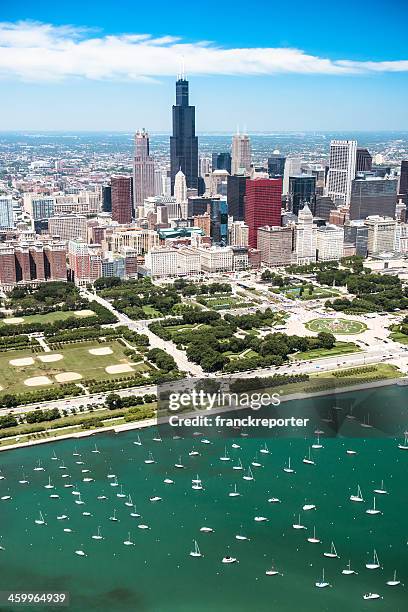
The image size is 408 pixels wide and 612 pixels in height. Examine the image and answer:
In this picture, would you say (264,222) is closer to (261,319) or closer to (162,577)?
(261,319)

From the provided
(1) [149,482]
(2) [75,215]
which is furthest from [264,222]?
(1) [149,482]

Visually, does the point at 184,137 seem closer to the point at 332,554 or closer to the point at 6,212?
the point at 6,212

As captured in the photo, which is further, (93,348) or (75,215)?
(75,215)

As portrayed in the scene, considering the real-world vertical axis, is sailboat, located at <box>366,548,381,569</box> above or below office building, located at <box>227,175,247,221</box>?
below

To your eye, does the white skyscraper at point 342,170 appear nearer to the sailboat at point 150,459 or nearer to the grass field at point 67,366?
the grass field at point 67,366

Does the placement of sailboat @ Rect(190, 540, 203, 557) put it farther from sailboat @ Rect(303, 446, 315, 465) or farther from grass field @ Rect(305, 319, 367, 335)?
grass field @ Rect(305, 319, 367, 335)

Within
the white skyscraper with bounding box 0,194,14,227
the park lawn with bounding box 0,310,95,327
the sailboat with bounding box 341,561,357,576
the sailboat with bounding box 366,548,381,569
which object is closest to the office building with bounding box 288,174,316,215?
the white skyscraper with bounding box 0,194,14,227

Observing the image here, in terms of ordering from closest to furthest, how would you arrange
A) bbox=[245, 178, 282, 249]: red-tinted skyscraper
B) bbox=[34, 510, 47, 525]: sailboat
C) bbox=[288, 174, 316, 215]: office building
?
bbox=[34, 510, 47, 525]: sailboat, bbox=[245, 178, 282, 249]: red-tinted skyscraper, bbox=[288, 174, 316, 215]: office building
